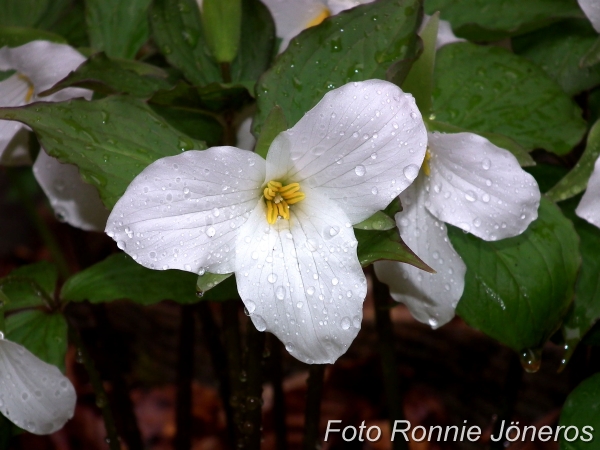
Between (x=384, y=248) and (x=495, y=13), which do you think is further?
(x=495, y=13)

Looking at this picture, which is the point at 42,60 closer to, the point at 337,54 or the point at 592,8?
the point at 337,54

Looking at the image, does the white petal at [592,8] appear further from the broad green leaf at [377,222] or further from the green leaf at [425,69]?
the broad green leaf at [377,222]

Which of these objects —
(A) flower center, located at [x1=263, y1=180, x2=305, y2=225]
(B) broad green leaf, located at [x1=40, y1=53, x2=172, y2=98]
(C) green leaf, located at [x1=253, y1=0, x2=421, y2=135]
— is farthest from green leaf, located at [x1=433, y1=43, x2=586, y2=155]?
(B) broad green leaf, located at [x1=40, y1=53, x2=172, y2=98]

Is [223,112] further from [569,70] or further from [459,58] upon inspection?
[569,70]

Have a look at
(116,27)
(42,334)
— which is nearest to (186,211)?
(42,334)

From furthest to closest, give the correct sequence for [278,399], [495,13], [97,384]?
1. [278,399]
2. [495,13]
3. [97,384]

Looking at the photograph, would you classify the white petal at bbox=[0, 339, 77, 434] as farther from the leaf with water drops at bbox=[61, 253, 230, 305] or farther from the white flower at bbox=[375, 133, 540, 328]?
the white flower at bbox=[375, 133, 540, 328]

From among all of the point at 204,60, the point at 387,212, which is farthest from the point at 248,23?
the point at 387,212
